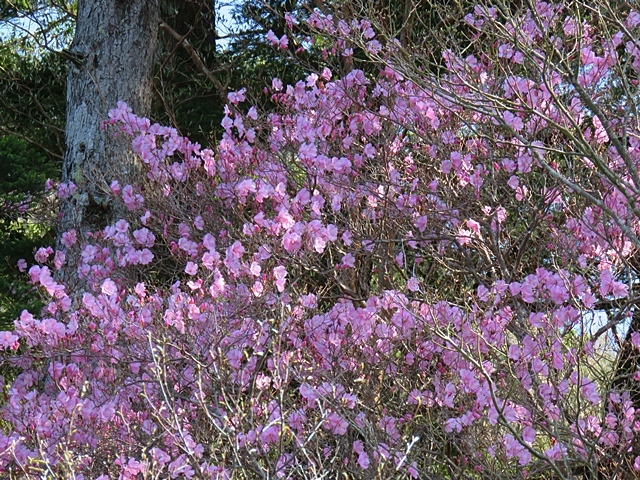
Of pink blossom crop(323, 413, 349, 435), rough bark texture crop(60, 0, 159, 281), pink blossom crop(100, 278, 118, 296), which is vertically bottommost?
pink blossom crop(323, 413, 349, 435)

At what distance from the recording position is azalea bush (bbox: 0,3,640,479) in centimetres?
398

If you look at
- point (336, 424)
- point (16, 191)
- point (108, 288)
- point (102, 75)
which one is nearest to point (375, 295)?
point (336, 424)

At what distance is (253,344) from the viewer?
440cm

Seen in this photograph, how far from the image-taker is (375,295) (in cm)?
486

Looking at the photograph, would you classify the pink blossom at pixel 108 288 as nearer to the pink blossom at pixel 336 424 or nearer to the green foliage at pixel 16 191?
the green foliage at pixel 16 191

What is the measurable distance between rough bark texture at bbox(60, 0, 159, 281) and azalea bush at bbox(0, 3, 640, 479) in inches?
26.7

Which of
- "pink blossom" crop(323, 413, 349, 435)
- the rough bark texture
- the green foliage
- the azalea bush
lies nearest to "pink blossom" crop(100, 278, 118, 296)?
the azalea bush

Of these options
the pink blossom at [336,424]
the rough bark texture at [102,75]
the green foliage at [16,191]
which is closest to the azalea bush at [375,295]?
the pink blossom at [336,424]

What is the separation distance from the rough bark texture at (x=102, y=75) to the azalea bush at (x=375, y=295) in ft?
2.22

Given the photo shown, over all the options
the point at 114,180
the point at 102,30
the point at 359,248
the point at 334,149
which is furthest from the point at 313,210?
the point at 102,30

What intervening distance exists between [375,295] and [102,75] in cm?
293

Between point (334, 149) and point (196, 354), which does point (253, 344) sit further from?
point (334, 149)

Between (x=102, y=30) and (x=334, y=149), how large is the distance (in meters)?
2.30

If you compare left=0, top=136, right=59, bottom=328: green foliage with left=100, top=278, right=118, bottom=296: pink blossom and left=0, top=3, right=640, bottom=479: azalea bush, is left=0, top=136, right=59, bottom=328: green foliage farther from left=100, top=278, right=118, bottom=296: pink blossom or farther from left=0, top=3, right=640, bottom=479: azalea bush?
left=100, top=278, right=118, bottom=296: pink blossom
